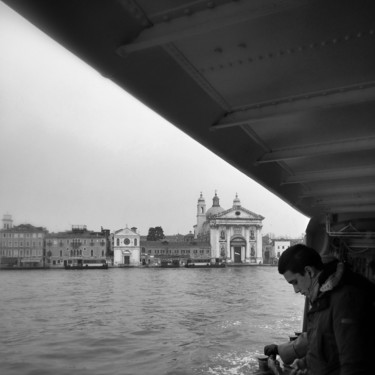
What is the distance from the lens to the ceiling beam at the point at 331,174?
4.86m

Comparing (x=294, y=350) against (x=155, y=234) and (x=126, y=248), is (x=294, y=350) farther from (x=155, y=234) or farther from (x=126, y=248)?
(x=155, y=234)

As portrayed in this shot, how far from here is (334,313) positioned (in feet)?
6.10

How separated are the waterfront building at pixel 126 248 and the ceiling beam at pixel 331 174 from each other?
99131mm

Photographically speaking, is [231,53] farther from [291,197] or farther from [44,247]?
[44,247]

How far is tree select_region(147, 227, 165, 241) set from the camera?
5049 inches

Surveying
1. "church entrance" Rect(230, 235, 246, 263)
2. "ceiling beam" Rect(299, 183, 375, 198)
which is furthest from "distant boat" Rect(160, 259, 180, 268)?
"ceiling beam" Rect(299, 183, 375, 198)

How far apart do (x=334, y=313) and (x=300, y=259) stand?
0.86 feet

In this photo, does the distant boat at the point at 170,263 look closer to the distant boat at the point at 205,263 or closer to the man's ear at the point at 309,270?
the distant boat at the point at 205,263

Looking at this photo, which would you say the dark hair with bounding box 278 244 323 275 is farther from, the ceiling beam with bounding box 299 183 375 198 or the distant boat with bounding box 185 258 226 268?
the distant boat with bounding box 185 258 226 268

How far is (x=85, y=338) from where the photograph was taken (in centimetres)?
1708

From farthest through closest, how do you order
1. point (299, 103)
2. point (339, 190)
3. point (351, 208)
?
1. point (351, 208)
2. point (339, 190)
3. point (299, 103)

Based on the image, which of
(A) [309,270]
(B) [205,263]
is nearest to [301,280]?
(A) [309,270]

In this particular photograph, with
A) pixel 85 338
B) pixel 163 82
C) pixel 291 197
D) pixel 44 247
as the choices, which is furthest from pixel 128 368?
pixel 44 247

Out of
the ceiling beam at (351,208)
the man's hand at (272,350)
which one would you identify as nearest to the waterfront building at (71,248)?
the ceiling beam at (351,208)
